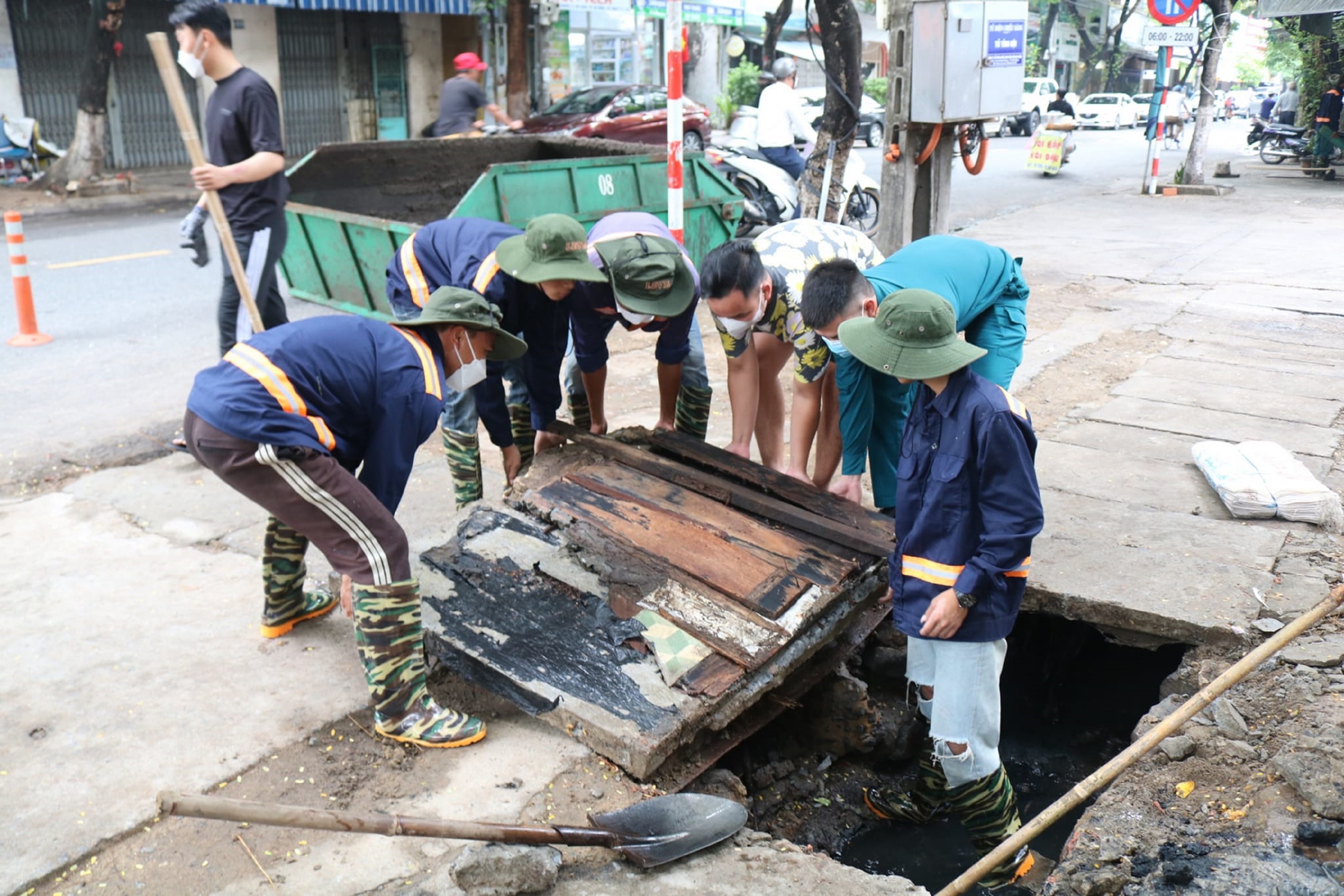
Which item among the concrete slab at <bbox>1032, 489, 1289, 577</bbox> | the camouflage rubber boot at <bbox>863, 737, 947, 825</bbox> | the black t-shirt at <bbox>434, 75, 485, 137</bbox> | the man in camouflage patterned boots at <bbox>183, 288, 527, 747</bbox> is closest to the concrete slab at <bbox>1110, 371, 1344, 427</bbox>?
the concrete slab at <bbox>1032, 489, 1289, 577</bbox>

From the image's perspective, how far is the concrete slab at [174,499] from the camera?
4797mm

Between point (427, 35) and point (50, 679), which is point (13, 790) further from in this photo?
point (427, 35)

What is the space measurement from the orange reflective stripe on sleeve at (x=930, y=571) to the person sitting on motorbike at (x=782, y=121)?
832 centimetres

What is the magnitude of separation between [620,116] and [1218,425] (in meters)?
14.0

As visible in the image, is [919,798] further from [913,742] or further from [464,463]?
[464,463]

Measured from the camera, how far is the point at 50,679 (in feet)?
11.5

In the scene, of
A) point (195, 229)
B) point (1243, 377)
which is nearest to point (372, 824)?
point (195, 229)

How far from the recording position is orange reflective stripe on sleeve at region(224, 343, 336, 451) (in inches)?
116

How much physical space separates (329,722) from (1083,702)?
3.20 m

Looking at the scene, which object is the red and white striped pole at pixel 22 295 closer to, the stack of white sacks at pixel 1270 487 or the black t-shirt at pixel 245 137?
the black t-shirt at pixel 245 137

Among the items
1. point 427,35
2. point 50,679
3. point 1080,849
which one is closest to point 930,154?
point 1080,849

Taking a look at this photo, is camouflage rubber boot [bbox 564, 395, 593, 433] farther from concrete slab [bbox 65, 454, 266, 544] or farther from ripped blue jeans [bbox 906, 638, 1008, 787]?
ripped blue jeans [bbox 906, 638, 1008, 787]

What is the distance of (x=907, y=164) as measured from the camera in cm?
820

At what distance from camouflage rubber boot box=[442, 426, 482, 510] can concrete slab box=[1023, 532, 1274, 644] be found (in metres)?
2.25
